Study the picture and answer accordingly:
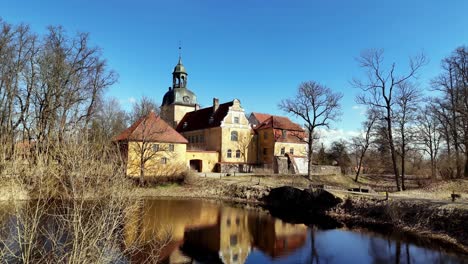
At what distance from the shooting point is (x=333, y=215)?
2184cm

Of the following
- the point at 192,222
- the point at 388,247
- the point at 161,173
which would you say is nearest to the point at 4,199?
the point at 192,222

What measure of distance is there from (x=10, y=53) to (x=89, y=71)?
18.8 feet

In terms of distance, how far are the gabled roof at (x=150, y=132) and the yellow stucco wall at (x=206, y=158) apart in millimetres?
2741

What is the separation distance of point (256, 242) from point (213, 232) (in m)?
2.51

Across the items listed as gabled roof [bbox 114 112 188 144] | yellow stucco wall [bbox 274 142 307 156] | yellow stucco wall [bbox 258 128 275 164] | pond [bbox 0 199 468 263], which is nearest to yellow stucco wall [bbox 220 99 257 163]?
yellow stucco wall [bbox 258 128 275 164]

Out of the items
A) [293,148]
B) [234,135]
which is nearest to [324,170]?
[293,148]

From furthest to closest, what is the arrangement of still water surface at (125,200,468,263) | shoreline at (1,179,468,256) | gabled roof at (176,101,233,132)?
gabled roof at (176,101,233,132) < shoreline at (1,179,468,256) < still water surface at (125,200,468,263)

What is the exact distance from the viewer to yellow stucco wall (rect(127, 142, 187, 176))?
30.0 meters

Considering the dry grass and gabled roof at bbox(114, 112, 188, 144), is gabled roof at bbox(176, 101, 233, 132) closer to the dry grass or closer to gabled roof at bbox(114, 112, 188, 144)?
gabled roof at bbox(114, 112, 188, 144)

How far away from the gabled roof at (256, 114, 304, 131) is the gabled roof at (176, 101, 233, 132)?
5430 mm

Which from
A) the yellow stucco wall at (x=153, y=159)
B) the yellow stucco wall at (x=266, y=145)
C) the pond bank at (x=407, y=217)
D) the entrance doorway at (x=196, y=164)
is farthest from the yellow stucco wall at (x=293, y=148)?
the pond bank at (x=407, y=217)

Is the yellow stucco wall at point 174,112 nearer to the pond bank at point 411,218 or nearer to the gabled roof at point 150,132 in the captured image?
the gabled roof at point 150,132

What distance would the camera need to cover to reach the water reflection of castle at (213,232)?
1266 cm

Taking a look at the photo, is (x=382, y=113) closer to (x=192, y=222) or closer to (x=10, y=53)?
(x=192, y=222)
